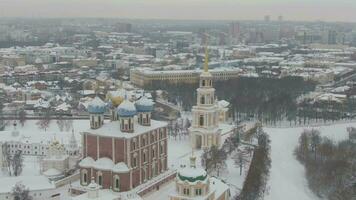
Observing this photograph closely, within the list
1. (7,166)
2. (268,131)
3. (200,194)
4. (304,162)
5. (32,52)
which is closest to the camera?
(200,194)

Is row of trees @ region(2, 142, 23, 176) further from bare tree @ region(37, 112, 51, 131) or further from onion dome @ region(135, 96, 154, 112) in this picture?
bare tree @ region(37, 112, 51, 131)

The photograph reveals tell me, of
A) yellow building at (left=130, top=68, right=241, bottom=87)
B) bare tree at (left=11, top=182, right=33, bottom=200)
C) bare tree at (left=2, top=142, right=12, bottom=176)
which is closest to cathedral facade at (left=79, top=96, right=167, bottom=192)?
bare tree at (left=11, top=182, right=33, bottom=200)

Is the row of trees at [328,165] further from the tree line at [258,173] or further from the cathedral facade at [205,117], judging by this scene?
the cathedral facade at [205,117]

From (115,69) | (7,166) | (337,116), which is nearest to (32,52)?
(115,69)

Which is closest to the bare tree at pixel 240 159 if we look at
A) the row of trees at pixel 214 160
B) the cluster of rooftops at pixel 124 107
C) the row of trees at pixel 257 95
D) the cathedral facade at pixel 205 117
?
the row of trees at pixel 214 160

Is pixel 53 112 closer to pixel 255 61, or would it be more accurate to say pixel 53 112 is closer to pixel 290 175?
pixel 290 175

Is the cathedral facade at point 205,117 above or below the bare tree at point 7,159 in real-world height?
above
